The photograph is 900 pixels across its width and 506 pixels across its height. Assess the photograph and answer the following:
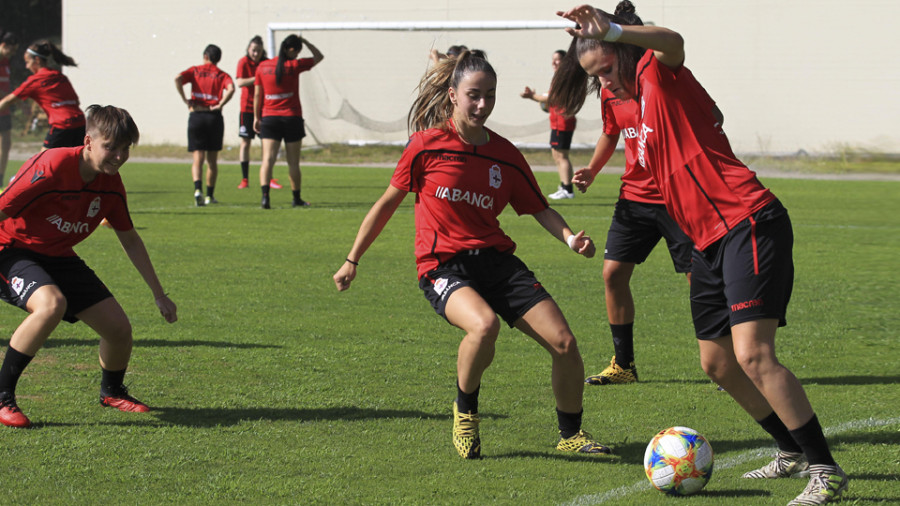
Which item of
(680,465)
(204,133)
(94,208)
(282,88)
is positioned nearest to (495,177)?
(680,465)

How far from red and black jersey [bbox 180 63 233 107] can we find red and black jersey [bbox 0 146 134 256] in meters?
10.4

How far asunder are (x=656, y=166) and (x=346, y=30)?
25921 mm

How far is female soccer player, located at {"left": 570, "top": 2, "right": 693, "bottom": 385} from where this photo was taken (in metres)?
5.95

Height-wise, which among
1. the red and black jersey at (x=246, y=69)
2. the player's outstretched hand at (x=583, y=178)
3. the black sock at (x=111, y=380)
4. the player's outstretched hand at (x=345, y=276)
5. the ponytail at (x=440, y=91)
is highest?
the ponytail at (x=440, y=91)

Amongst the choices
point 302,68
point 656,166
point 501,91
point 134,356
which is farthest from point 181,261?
point 501,91

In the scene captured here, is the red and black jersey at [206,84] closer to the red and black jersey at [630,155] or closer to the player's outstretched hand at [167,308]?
the red and black jersey at [630,155]

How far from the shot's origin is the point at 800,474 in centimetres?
432

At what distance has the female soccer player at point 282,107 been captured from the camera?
14930 millimetres

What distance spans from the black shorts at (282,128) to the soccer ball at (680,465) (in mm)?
11651

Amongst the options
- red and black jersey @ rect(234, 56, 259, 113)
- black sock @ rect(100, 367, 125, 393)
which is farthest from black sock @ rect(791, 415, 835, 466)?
red and black jersey @ rect(234, 56, 259, 113)

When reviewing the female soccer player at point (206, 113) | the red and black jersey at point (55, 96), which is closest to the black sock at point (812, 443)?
the red and black jersey at point (55, 96)

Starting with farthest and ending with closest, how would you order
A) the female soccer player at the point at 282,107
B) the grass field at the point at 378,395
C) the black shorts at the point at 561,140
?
1. the black shorts at the point at 561,140
2. the female soccer player at the point at 282,107
3. the grass field at the point at 378,395

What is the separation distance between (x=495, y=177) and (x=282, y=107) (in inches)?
421

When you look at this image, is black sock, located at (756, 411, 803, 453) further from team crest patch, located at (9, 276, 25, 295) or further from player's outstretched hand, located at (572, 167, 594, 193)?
team crest patch, located at (9, 276, 25, 295)
